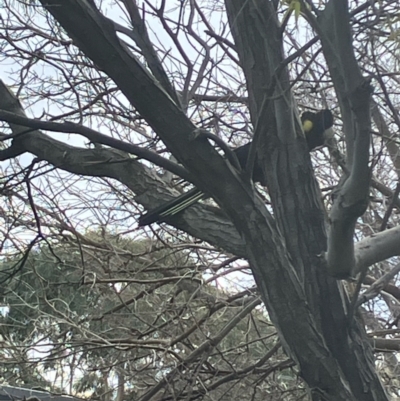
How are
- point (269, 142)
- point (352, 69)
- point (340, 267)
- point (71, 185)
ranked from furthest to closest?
1. point (71, 185)
2. point (269, 142)
3. point (340, 267)
4. point (352, 69)

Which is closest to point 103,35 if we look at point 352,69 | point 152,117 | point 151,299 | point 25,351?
point 152,117

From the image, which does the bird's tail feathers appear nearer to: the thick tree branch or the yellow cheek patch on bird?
the thick tree branch

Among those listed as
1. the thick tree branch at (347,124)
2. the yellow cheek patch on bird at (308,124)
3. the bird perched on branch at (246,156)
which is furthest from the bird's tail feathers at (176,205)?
the yellow cheek patch on bird at (308,124)

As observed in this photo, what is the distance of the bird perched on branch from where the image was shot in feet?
7.85

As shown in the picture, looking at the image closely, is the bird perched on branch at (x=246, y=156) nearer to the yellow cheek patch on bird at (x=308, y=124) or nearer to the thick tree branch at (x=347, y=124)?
the yellow cheek patch on bird at (x=308, y=124)

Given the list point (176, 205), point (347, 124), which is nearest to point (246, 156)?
point (176, 205)

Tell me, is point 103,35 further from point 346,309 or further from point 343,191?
point 346,309

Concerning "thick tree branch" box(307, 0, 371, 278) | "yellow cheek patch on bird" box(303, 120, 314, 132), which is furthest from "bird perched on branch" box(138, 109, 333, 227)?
"thick tree branch" box(307, 0, 371, 278)

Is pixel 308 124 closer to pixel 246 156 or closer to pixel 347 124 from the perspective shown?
pixel 246 156

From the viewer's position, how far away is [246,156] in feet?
10.6

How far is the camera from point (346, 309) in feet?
6.74

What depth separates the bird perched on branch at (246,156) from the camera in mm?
2393

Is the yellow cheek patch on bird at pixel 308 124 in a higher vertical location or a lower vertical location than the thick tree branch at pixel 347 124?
higher

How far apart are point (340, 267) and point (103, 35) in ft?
3.65
